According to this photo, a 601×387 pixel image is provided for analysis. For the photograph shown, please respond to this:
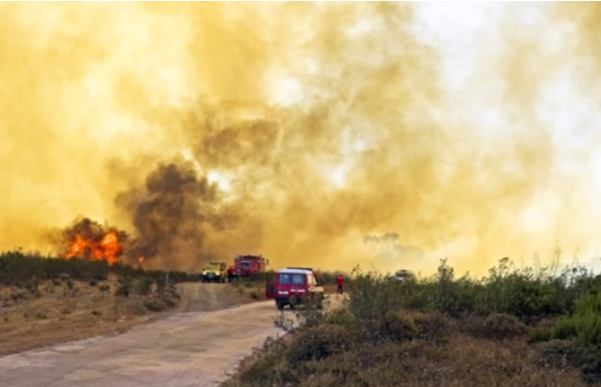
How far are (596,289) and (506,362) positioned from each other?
854 centimetres

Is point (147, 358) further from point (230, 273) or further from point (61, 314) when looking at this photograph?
point (230, 273)

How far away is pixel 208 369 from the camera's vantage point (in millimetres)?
17484

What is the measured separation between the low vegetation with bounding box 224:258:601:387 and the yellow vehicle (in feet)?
157

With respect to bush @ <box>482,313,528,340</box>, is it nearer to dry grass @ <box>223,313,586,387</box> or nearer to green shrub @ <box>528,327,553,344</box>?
dry grass @ <box>223,313,586,387</box>

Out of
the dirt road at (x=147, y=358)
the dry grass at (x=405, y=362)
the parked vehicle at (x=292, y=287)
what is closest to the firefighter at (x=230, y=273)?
the parked vehicle at (x=292, y=287)

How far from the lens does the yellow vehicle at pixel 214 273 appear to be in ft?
226

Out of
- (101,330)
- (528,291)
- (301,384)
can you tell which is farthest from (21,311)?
(301,384)

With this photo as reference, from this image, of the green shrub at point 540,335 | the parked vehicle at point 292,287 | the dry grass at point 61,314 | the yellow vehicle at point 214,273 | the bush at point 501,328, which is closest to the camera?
the green shrub at point 540,335

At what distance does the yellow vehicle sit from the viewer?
226ft

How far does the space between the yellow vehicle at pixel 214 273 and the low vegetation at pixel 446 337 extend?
47815mm

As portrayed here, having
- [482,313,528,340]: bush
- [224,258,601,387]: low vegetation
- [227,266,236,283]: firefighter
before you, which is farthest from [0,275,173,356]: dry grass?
[227,266,236,283]: firefighter

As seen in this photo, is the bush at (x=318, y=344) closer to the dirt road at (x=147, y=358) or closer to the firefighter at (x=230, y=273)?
the dirt road at (x=147, y=358)

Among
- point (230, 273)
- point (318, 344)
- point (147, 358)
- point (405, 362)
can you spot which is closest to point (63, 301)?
point (147, 358)

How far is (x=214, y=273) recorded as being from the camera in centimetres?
6894
